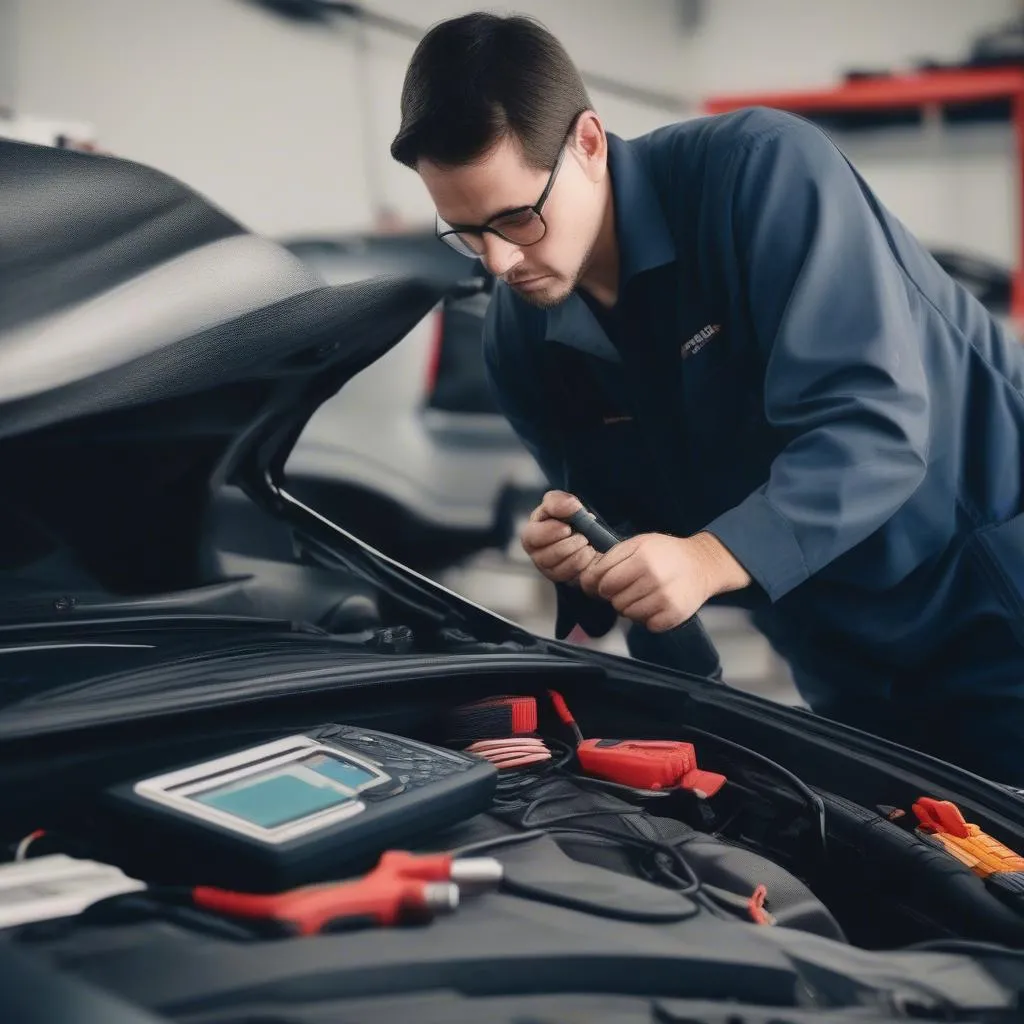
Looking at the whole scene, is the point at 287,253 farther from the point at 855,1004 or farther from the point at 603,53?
the point at 603,53

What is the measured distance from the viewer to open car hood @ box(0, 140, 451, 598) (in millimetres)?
993

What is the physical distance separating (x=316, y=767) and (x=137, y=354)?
376 mm

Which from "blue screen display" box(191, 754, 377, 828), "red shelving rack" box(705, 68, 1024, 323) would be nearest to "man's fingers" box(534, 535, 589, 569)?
"blue screen display" box(191, 754, 377, 828)

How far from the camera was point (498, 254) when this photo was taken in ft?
4.13

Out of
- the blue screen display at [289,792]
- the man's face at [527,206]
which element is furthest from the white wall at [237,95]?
the blue screen display at [289,792]

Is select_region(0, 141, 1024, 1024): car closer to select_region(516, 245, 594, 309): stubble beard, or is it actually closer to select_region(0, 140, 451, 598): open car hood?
select_region(0, 140, 451, 598): open car hood

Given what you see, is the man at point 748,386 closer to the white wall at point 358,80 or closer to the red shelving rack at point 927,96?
the white wall at point 358,80

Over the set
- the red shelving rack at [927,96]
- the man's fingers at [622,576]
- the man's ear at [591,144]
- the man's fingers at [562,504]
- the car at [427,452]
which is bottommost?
the car at [427,452]

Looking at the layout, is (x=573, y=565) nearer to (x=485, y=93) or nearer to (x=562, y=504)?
(x=562, y=504)

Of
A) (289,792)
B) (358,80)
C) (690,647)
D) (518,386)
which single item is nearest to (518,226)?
(518,386)

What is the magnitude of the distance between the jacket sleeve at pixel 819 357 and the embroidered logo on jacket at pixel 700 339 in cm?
8

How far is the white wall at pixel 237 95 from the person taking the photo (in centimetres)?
430

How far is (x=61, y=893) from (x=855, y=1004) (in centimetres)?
48

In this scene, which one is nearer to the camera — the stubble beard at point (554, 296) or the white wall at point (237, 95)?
the stubble beard at point (554, 296)
